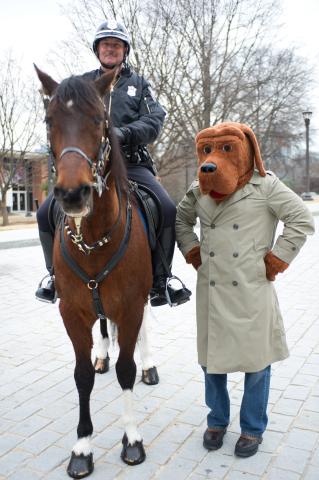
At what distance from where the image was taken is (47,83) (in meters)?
2.63

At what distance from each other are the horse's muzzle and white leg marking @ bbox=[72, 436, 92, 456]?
1733 mm

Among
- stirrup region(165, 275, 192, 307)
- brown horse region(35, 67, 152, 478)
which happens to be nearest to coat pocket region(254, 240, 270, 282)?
brown horse region(35, 67, 152, 478)

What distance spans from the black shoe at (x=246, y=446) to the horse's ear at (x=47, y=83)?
101 inches

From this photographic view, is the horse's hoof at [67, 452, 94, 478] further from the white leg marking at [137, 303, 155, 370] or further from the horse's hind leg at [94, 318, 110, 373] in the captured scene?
the horse's hind leg at [94, 318, 110, 373]

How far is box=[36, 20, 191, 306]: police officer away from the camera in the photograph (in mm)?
3555

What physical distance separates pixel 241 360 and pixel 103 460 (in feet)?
3.89

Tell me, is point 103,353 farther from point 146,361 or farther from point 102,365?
point 146,361

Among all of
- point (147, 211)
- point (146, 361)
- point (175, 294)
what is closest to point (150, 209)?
point (147, 211)

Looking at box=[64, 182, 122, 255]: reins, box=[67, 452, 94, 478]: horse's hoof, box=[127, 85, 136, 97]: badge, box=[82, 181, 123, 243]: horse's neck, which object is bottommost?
box=[67, 452, 94, 478]: horse's hoof

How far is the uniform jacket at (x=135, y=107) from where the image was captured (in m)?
3.55

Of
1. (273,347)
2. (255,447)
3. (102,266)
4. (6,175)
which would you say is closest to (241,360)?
(273,347)

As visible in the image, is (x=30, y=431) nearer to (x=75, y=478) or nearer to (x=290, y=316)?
(x=75, y=478)

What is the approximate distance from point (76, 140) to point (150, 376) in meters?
2.75

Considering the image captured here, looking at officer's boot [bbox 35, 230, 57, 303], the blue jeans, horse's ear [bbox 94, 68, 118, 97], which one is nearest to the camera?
horse's ear [bbox 94, 68, 118, 97]
